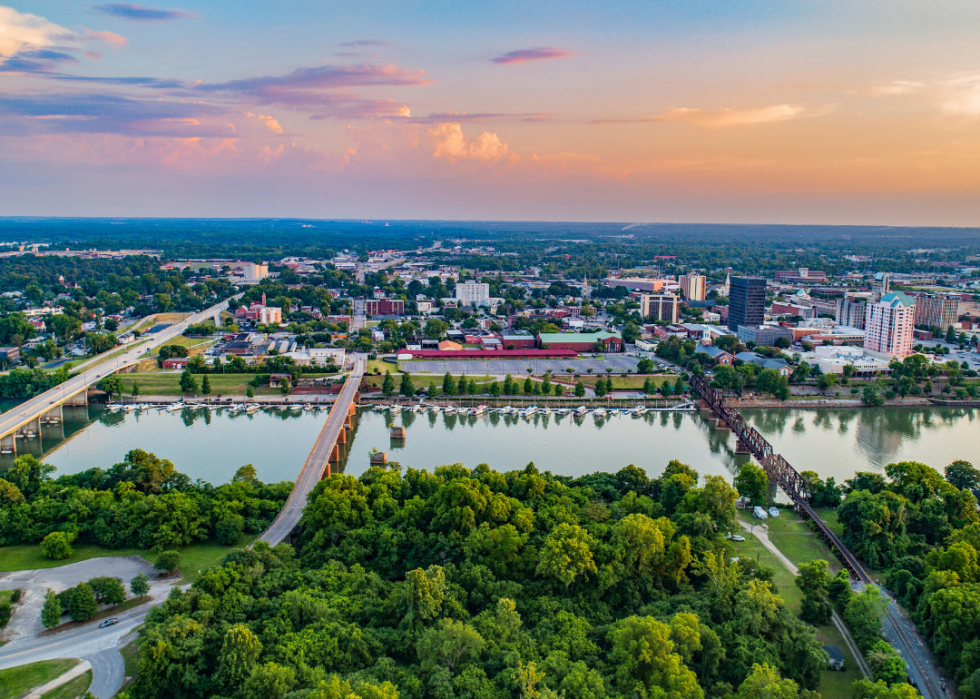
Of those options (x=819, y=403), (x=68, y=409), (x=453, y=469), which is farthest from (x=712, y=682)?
(x=68, y=409)

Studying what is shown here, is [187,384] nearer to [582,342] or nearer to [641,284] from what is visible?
[582,342]

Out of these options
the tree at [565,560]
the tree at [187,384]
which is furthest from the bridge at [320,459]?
the tree at [187,384]

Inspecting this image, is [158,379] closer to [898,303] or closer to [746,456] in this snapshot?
[746,456]

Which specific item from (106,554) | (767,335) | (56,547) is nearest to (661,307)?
(767,335)

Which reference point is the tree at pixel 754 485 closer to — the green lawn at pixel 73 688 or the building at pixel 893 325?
the green lawn at pixel 73 688

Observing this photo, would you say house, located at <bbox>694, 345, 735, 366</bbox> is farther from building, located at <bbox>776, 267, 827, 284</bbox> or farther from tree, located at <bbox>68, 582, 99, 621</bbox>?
building, located at <bbox>776, 267, 827, 284</bbox>

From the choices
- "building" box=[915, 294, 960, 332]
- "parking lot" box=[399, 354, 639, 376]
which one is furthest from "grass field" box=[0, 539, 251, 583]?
"building" box=[915, 294, 960, 332]
